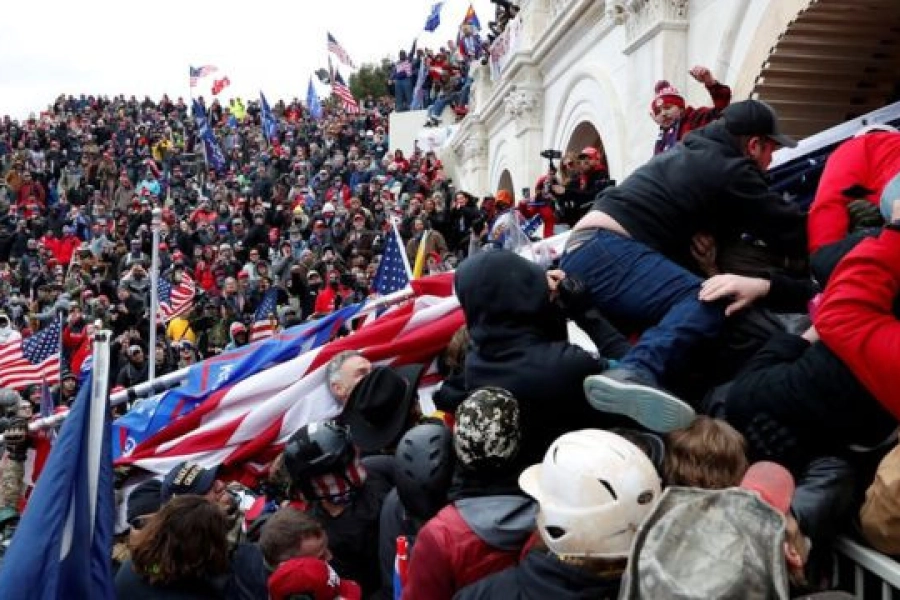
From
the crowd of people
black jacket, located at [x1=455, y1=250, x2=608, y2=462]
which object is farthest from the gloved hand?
black jacket, located at [x1=455, y1=250, x2=608, y2=462]

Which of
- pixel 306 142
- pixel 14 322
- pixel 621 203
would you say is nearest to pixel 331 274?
pixel 14 322

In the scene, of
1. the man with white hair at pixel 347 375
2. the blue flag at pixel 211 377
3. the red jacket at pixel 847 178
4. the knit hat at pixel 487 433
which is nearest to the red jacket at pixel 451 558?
the knit hat at pixel 487 433

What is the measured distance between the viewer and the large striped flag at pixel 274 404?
548 cm

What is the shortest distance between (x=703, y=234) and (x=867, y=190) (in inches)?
24.8

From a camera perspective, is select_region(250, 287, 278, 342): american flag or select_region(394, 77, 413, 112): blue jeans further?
select_region(394, 77, 413, 112): blue jeans

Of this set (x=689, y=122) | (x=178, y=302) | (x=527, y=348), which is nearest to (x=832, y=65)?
(x=689, y=122)

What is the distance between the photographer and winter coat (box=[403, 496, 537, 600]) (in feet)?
8.95

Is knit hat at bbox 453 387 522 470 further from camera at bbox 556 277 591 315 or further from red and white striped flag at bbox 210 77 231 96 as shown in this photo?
red and white striped flag at bbox 210 77 231 96

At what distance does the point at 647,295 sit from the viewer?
345 cm

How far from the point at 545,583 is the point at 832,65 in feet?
29.2

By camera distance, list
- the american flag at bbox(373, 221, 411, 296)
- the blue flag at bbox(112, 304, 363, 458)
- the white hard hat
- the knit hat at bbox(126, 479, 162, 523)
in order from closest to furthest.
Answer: the white hard hat, the knit hat at bbox(126, 479, 162, 523), the blue flag at bbox(112, 304, 363, 458), the american flag at bbox(373, 221, 411, 296)

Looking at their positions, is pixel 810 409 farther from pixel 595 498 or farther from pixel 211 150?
pixel 211 150

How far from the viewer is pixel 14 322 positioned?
61.0 ft

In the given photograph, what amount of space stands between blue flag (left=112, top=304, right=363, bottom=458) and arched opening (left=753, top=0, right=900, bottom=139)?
5.50 m
